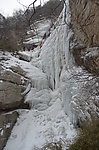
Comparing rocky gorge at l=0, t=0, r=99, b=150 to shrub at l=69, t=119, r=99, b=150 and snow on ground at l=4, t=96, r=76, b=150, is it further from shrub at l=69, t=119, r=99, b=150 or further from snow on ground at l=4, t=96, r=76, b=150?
shrub at l=69, t=119, r=99, b=150

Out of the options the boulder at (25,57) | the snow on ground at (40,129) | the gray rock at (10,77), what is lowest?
the snow on ground at (40,129)

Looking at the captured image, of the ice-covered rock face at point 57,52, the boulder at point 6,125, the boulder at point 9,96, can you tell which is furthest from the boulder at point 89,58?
the boulder at point 6,125

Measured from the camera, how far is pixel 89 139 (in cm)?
559

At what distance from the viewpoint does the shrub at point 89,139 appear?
18.2 ft

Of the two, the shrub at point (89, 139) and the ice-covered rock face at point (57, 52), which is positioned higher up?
the ice-covered rock face at point (57, 52)

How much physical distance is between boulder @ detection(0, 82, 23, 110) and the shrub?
351 centimetres

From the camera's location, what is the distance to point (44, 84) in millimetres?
9977

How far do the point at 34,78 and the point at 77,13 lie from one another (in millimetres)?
3046

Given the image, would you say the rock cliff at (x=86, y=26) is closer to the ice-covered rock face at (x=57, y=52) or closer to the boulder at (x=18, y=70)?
the ice-covered rock face at (x=57, y=52)

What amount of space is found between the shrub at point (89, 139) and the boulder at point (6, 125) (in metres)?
2.64

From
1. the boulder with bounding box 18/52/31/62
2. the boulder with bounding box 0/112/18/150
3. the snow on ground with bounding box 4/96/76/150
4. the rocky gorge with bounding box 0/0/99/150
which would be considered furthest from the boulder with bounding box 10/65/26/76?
the boulder with bounding box 18/52/31/62

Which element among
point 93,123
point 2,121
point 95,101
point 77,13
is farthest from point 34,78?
point 93,123

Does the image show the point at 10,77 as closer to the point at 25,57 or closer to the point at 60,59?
the point at 60,59

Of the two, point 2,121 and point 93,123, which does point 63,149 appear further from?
point 2,121
